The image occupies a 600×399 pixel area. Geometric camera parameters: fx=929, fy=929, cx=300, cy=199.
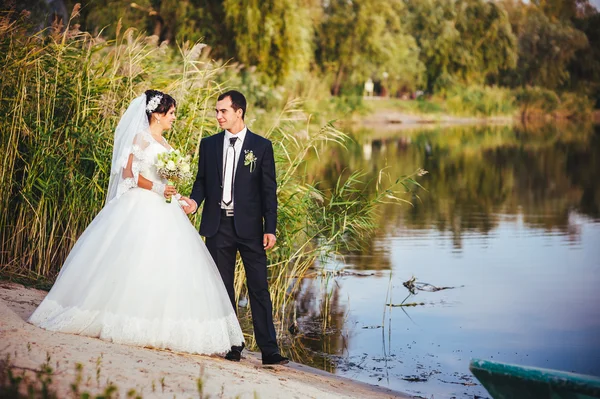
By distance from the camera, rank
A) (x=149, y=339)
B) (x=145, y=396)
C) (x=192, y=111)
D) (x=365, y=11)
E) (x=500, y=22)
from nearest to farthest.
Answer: (x=145, y=396) < (x=149, y=339) < (x=192, y=111) < (x=365, y=11) < (x=500, y=22)

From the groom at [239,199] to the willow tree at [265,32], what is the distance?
20770 mm

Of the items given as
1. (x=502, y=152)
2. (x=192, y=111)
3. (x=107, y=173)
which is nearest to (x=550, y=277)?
(x=192, y=111)

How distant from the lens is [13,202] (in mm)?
8820

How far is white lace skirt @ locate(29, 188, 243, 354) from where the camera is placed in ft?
19.3

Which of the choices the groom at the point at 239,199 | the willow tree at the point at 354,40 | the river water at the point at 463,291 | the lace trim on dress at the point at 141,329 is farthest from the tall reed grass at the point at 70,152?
the willow tree at the point at 354,40

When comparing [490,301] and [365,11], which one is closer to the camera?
[490,301]

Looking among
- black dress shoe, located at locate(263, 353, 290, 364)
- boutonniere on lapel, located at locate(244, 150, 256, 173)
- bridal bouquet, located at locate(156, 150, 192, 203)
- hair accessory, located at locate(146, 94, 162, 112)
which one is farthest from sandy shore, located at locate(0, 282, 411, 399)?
hair accessory, located at locate(146, 94, 162, 112)

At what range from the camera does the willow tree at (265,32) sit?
87.2 feet

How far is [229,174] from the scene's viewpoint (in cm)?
624

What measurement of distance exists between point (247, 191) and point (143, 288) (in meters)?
0.94

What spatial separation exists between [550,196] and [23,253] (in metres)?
14.6

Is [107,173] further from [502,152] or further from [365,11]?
[365,11]

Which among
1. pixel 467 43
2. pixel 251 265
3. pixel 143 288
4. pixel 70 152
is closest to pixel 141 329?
pixel 143 288

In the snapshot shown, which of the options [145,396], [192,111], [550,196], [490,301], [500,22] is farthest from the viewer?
[500,22]
